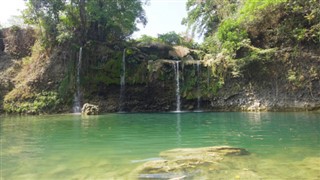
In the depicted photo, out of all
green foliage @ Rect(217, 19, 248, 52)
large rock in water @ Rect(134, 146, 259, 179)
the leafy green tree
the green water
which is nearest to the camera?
large rock in water @ Rect(134, 146, 259, 179)

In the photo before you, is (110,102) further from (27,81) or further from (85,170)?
(85,170)

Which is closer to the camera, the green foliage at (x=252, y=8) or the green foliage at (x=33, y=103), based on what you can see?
the green foliage at (x=252, y=8)

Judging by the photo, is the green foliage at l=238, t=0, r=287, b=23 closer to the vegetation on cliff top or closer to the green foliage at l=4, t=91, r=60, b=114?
the vegetation on cliff top

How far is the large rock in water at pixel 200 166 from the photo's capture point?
5.21 meters

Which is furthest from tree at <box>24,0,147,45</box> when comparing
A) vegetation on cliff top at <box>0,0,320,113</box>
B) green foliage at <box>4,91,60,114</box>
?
green foliage at <box>4,91,60,114</box>

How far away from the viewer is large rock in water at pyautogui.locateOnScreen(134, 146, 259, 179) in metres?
5.21

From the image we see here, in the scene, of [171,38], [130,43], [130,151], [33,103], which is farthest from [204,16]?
[130,151]

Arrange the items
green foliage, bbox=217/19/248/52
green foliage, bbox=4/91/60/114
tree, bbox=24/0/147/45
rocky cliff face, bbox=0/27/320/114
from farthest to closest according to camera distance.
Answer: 1. tree, bbox=24/0/147/45
2. green foliage, bbox=4/91/60/114
3. green foliage, bbox=217/19/248/52
4. rocky cliff face, bbox=0/27/320/114

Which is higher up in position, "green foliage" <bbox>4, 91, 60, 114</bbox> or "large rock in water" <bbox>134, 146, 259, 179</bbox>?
"green foliage" <bbox>4, 91, 60, 114</bbox>

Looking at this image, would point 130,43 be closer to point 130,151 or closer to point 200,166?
point 130,151

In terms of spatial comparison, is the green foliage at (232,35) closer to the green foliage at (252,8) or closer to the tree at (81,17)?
the green foliage at (252,8)

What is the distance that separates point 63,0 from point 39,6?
1862 millimetres

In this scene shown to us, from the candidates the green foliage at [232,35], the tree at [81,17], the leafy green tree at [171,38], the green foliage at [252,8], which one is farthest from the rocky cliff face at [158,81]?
the leafy green tree at [171,38]

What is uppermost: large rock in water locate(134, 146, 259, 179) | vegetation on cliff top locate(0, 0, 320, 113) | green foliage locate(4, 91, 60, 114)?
vegetation on cliff top locate(0, 0, 320, 113)
